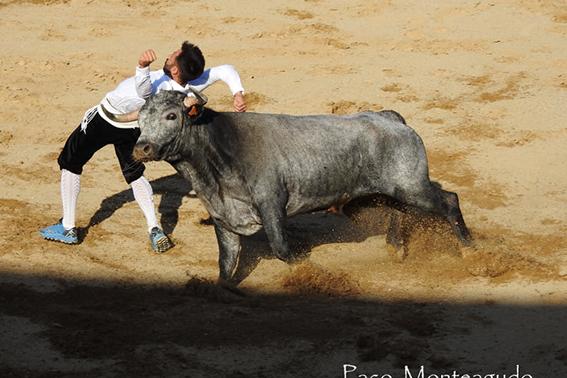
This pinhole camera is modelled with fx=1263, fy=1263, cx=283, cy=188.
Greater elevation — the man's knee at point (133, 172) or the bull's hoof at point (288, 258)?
the man's knee at point (133, 172)

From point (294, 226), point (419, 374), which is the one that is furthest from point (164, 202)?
point (419, 374)

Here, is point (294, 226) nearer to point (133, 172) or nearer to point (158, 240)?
point (158, 240)

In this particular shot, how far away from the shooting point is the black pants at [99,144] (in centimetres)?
1009

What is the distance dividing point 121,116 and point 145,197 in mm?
1024

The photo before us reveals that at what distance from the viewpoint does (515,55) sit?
15.5 meters

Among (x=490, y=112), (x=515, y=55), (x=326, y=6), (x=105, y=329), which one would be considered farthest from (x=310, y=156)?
(x=326, y=6)

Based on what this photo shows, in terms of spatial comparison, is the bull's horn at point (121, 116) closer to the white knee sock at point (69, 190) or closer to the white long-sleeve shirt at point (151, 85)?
the white long-sleeve shirt at point (151, 85)

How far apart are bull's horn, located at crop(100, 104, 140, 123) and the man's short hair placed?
464 millimetres

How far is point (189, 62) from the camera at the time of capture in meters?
9.25

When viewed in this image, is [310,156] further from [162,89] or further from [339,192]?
[162,89]

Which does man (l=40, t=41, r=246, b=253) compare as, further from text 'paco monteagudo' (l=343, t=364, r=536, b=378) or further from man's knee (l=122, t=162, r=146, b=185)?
text 'paco monteagudo' (l=343, t=364, r=536, b=378)

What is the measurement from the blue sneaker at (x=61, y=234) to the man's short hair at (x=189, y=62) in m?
2.02

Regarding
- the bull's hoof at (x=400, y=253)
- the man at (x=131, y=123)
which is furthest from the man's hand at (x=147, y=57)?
the bull's hoof at (x=400, y=253)

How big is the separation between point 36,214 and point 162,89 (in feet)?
8.47
